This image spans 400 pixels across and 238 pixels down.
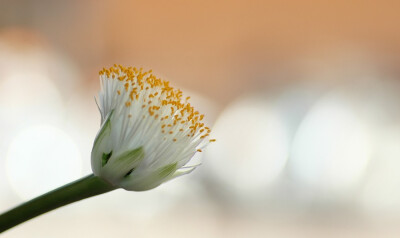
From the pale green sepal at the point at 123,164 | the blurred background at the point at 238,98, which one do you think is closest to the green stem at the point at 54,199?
the pale green sepal at the point at 123,164

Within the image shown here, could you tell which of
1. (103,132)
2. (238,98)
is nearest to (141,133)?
(103,132)

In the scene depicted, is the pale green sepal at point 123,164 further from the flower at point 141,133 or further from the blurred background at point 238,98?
the blurred background at point 238,98

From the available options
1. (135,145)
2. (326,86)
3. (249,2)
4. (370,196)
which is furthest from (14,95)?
(135,145)

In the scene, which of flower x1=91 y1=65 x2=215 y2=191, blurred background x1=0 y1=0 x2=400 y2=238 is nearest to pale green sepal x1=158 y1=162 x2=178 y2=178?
flower x1=91 y1=65 x2=215 y2=191

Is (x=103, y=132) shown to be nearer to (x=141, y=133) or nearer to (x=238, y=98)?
(x=141, y=133)

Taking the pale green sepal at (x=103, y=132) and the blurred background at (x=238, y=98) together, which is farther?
the blurred background at (x=238, y=98)

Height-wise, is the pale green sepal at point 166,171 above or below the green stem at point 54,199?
above
